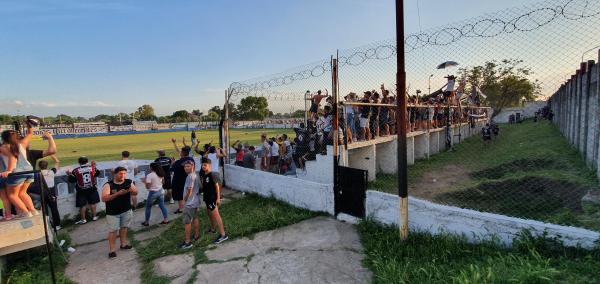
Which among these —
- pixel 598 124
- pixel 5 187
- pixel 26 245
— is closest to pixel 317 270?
pixel 26 245

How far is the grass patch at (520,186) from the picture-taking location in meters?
5.61

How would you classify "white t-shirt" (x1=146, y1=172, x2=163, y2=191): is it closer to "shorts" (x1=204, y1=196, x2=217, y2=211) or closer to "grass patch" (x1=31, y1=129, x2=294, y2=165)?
"shorts" (x1=204, y1=196, x2=217, y2=211)

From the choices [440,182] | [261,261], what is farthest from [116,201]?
[440,182]

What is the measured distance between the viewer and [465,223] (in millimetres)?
4695

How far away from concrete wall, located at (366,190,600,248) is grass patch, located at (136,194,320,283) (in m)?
1.61

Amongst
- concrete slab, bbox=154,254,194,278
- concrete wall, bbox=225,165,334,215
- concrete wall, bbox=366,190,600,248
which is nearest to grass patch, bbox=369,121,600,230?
concrete wall, bbox=366,190,600,248

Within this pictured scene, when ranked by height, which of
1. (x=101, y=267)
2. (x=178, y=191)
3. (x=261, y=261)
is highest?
(x=178, y=191)

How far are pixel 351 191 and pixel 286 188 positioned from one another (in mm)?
1922

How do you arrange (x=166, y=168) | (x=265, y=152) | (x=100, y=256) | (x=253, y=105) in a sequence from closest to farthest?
(x=100, y=256)
(x=166, y=168)
(x=265, y=152)
(x=253, y=105)

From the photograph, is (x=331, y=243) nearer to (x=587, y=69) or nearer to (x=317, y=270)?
(x=317, y=270)

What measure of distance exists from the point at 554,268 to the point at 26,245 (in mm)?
6888

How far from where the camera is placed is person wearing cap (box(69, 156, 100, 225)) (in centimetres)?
701

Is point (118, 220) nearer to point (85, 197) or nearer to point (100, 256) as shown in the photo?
point (100, 256)

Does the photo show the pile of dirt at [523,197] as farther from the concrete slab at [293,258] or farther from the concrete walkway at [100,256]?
the concrete walkway at [100,256]
